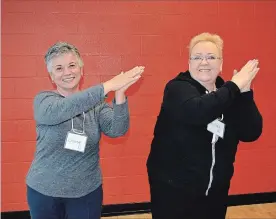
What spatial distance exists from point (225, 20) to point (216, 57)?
158 cm

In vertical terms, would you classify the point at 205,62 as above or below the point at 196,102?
above

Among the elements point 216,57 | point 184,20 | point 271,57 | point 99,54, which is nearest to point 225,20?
point 184,20

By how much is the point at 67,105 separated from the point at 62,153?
273 millimetres

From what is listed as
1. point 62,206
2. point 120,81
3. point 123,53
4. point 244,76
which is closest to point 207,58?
point 244,76

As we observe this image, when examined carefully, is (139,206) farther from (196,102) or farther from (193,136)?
(196,102)

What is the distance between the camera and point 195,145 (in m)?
1.42

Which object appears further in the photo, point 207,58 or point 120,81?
point 207,58

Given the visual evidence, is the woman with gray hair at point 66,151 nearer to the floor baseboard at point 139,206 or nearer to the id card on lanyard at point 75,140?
the id card on lanyard at point 75,140

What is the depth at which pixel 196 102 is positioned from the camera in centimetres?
130

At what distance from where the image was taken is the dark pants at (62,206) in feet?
4.81

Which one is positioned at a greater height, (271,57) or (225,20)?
(225,20)

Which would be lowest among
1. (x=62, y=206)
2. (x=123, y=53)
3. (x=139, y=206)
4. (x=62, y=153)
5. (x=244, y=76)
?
(x=139, y=206)

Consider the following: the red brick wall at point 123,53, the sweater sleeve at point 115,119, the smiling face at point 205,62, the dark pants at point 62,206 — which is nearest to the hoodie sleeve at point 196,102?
the smiling face at point 205,62

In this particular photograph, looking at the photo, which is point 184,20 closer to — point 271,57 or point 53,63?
point 271,57
